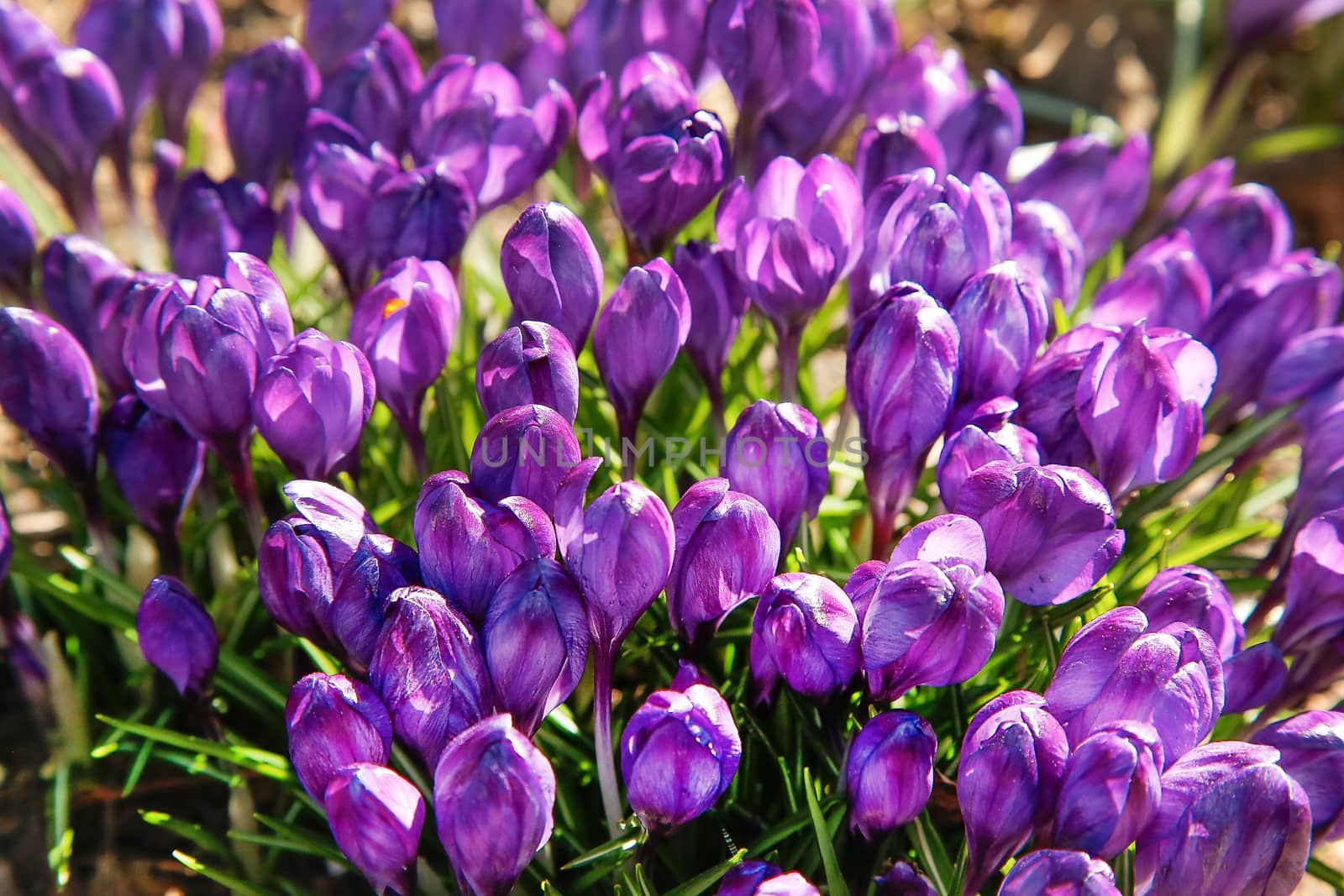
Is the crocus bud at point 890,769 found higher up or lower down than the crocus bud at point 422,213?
lower down

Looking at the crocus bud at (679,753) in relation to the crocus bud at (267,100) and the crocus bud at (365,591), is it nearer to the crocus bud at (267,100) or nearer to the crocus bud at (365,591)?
the crocus bud at (365,591)

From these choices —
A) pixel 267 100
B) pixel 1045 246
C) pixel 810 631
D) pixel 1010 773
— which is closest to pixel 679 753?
pixel 810 631

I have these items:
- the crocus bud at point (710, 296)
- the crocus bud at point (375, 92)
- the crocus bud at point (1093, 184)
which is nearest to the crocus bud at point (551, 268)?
the crocus bud at point (710, 296)

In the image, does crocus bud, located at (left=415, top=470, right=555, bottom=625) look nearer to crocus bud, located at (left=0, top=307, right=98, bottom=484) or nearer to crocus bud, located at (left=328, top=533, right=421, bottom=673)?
crocus bud, located at (left=328, top=533, right=421, bottom=673)

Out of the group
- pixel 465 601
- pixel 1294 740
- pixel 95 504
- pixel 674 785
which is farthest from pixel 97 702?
pixel 1294 740

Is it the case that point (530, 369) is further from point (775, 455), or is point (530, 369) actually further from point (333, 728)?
point (333, 728)

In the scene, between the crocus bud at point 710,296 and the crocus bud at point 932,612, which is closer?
the crocus bud at point 932,612

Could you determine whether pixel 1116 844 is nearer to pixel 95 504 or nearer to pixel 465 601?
pixel 465 601
